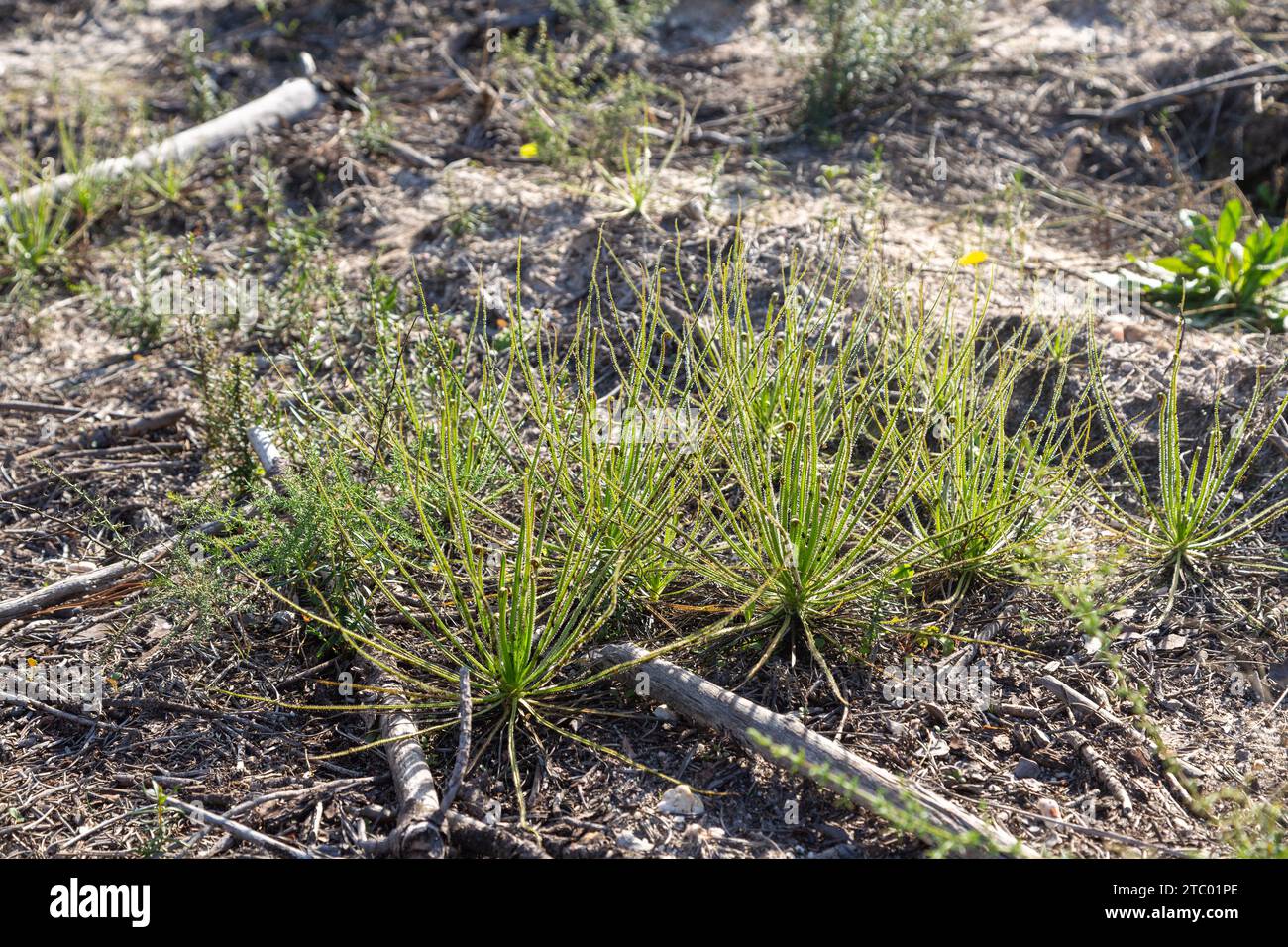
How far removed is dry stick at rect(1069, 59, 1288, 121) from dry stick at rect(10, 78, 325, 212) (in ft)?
13.7

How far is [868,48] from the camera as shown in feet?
18.3

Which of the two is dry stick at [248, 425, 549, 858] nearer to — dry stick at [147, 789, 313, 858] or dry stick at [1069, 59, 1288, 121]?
dry stick at [147, 789, 313, 858]

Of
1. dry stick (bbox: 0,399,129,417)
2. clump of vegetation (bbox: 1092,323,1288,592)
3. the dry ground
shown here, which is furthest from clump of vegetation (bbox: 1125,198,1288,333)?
dry stick (bbox: 0,399,129,417)

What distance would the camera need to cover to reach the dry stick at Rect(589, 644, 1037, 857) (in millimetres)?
2236

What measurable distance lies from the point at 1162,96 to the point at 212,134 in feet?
16.4

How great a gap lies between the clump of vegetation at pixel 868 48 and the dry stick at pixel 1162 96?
32.5 inches

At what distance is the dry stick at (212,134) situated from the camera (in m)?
5.30

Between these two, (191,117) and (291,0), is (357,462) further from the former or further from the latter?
(291,0)

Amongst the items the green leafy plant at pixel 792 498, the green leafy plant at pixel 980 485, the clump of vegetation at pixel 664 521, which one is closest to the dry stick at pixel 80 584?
the clump of vegetation at pixel 664 521

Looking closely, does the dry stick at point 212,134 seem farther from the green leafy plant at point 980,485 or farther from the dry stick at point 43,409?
the green leafy plant at point 980,485

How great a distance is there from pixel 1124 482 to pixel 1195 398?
18.7 inches

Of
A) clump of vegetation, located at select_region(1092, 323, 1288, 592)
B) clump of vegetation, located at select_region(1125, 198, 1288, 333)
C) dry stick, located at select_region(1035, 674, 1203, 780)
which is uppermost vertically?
clump of vegetation, located at select_region(1125, 198, 1288, 333)

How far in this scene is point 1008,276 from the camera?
4391mm

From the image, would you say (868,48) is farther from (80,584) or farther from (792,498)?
(80,584)
